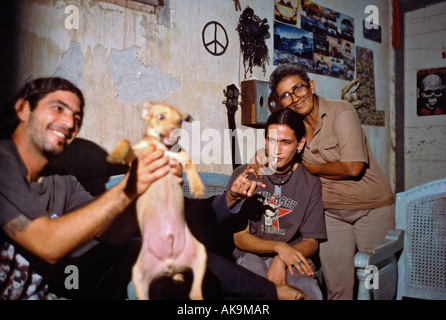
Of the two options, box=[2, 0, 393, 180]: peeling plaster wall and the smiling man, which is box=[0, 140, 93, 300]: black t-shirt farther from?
box=[2, 0, 393, 180]: peeling plaster wall

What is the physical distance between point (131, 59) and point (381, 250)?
97.7 inches

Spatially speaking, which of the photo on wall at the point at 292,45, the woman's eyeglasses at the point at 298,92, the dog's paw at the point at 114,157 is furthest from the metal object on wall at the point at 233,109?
the dog's paw at the point at 114,157

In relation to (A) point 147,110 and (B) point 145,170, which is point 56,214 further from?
(A) point 147,110

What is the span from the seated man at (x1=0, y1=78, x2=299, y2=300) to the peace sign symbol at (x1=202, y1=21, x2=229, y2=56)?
1.86m

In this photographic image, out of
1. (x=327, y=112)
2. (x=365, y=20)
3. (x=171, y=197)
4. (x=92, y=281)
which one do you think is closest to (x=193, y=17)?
(x=327, y=112)

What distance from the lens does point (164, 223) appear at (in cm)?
155

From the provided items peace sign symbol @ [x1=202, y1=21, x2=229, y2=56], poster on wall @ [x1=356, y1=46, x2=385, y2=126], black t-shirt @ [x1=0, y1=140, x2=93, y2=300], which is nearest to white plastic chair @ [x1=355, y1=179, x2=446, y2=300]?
black t-shirt @ [x1=0, y1=140, x2=93, y2=300]

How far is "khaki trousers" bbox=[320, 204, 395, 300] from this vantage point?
271 centimetres

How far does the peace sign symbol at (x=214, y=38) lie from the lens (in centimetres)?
346

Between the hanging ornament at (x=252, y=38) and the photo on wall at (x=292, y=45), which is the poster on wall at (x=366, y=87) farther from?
the hanging ornament at (x=252, y=38)

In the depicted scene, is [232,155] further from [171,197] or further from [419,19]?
[419,19]

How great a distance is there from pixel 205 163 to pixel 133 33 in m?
1.43

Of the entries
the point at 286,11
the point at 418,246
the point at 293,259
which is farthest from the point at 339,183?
the point at 286,11

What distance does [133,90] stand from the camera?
2941mm
